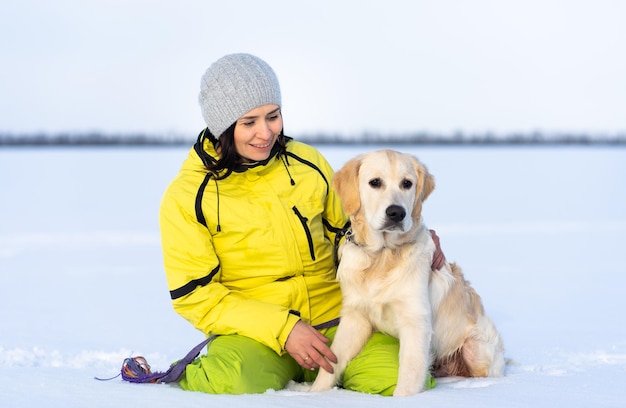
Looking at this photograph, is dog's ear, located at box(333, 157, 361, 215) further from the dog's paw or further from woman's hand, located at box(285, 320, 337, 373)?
the dog's paw

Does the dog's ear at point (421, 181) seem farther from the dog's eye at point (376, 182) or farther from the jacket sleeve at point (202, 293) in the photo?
the jacket sleeve at point (202, 293)

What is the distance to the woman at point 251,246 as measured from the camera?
137 inches

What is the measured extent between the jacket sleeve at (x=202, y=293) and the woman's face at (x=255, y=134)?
0.36 metres

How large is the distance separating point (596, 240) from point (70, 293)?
19.6 feet

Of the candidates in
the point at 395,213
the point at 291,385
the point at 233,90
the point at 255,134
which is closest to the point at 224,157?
the point at 255,134

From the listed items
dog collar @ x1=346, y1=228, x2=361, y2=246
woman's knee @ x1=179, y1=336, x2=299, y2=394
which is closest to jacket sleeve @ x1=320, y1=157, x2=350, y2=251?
dog collar @ x1=346, y1=228, x2=361, y2=246

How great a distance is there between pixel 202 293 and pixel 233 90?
964 mm

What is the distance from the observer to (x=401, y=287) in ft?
11.0

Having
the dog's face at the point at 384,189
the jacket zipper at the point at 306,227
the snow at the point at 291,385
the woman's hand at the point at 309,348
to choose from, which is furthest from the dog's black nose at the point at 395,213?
the snow at the point at 291,385

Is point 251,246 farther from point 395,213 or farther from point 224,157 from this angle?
point 395,213

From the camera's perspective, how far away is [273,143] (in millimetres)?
3670

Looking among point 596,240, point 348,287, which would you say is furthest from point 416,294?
point 596,240

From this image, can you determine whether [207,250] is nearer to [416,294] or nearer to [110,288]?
[416,294]

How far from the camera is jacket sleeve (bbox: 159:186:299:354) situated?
11.5 feet
